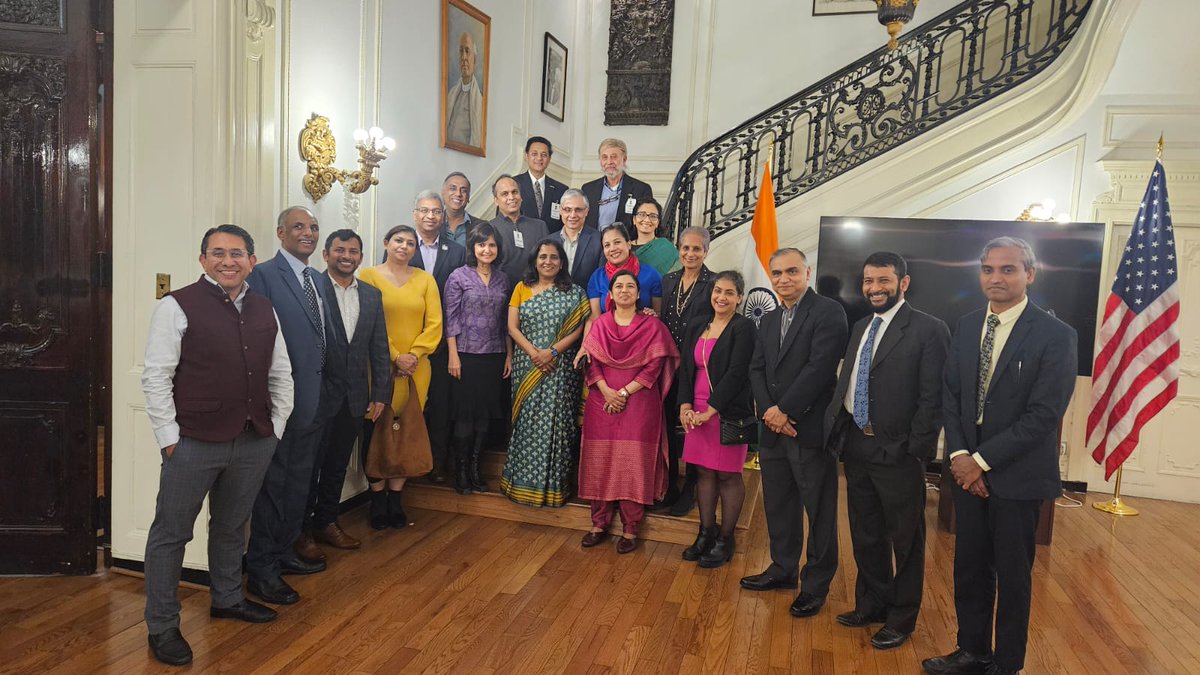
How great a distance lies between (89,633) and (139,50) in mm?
2482

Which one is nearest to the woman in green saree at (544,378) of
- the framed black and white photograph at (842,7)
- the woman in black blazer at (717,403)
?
the woman in black blazer at (717,403)

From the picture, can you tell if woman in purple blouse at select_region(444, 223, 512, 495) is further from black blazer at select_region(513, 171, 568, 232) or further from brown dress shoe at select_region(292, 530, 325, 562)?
brown dress shoe at select_region(292, 530, 325, 562)

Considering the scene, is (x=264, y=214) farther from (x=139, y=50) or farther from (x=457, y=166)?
(x=457, y=166)

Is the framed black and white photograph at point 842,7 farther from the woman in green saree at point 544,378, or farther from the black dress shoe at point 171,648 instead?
the black dress shoe at point 171,648

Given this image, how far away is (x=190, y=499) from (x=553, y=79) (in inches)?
232

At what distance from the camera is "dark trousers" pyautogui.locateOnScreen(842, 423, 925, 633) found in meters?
3.12

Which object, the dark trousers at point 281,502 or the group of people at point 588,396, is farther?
the dark trousers at point 281,502

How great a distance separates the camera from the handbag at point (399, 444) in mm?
4312

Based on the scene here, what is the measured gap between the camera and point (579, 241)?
15.6ft

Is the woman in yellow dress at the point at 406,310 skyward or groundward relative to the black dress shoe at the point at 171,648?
skyward

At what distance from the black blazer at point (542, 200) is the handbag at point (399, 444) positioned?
1.62 meters

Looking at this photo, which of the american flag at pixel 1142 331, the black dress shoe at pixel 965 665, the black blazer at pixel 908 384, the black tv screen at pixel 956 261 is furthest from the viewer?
the black tv screen at pixel 956 261

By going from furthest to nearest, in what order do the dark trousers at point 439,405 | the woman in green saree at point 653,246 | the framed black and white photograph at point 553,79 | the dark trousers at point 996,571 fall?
1. the framed black and white photograph at point 553,79
2. the woman in green saree at point 653,246
3. the dark trousers at point 439,405
4. the dark trousers at point 996,571

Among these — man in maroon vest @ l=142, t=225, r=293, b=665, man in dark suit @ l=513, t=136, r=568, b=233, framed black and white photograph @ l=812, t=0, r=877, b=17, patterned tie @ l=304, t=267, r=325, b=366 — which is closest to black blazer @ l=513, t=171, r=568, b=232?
man in dark suit @ l=513, t=136, r=568, b=233
